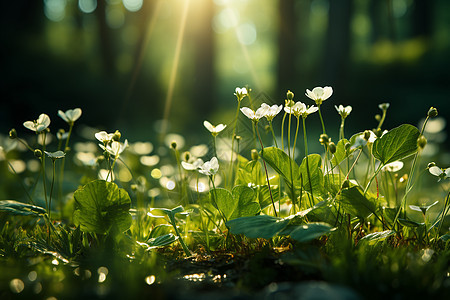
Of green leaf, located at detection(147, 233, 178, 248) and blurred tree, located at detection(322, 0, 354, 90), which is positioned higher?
blurred tree, located at detection(322, 0, 354, 90)

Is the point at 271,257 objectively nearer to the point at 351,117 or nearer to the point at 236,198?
the point at 236,198

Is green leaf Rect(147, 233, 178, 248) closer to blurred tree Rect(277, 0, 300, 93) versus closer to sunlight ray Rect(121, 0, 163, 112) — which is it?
blurred tree Rect(277, 0, 300, 93)

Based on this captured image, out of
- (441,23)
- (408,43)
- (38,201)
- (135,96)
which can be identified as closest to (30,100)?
(135,96)

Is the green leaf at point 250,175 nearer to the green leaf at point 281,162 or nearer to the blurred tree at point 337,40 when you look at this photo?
the green leaf at point 281,162

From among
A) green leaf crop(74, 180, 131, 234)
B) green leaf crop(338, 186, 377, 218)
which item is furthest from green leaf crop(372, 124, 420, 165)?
green leaf crop(74, 180, 131, 234)

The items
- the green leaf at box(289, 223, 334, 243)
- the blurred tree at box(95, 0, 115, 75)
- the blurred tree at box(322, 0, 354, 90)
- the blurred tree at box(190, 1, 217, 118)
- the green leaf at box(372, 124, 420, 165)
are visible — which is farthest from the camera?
the blurred tree at box(95, 0, 115, 75)

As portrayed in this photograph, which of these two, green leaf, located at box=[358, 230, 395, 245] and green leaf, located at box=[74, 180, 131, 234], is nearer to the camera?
green leaf, located at box=[358, 230, 395, 245]
